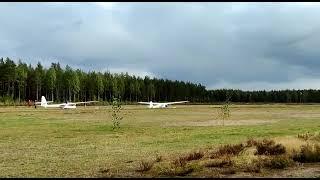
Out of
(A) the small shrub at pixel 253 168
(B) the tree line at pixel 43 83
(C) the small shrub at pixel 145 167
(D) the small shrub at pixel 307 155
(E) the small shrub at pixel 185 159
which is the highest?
(B) the tree line at pixel 43 83

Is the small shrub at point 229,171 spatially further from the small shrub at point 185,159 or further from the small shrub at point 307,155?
the small shrub at point 307,155

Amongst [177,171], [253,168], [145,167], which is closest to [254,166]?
[253,168]

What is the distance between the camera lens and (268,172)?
20.3 metres

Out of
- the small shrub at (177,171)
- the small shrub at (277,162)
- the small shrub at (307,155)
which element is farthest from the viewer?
the small shrub at (307,155)

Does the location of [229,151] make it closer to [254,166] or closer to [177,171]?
[254,166]

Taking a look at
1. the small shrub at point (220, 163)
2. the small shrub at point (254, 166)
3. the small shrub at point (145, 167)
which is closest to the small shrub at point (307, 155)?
the small shrub at point (254, 166)

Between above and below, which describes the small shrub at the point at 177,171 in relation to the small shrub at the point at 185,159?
below

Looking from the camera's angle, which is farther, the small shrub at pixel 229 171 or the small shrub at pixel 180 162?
the small shrub at pixel 180 162

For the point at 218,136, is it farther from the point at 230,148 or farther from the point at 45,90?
the point at 45,90

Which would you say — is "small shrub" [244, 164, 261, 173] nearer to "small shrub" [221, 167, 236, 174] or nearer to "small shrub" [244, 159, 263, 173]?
"small shrub" [244, 159, 263, 173]

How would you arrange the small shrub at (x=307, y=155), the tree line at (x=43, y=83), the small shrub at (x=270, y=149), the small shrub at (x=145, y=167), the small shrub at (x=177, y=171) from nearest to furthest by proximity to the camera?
1. the small shrub at (x=177, y=171)
2. the small shrub at (x=145, y=167)
3. the small shrub at (x=307, y=155)
4. the small shrub at (x=270, y=149)
5. the tree line at (x=43, y=83)

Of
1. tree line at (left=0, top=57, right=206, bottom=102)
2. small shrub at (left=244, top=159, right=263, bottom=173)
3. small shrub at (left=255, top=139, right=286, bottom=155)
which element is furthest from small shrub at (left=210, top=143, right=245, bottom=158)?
tree line at (left=0, top=57, right=206, bottom=102)

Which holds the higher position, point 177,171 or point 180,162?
point 180,162

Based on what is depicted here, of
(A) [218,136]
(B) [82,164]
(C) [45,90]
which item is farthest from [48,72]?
(B) [82,164]
